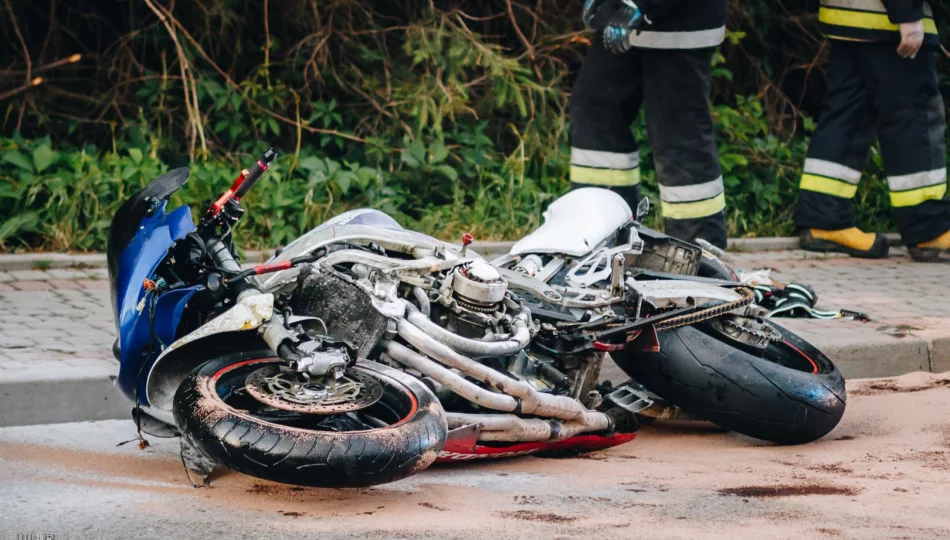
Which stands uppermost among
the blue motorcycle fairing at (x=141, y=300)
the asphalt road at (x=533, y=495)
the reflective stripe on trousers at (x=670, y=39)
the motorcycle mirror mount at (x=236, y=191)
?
the reflective stripe on trousers at (x=670, y=39)

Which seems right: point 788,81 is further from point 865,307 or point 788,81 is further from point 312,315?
point 312,315

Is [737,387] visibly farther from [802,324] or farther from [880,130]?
[880,130]

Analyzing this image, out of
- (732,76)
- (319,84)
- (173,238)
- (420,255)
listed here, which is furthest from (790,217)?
(173,238)

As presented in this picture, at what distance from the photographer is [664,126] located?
755cm

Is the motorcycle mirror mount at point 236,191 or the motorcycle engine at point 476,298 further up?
the motorcycle mirror mount at point 236,191

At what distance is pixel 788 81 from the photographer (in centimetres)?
1181

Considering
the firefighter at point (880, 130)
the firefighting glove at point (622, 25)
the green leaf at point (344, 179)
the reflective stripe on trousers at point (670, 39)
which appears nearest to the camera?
the firefighting glove at point (622, 25)

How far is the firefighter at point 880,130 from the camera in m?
8.71

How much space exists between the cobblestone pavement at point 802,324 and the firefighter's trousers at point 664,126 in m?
0.91

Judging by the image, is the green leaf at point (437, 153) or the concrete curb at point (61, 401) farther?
the green leaf at point (437, 153)

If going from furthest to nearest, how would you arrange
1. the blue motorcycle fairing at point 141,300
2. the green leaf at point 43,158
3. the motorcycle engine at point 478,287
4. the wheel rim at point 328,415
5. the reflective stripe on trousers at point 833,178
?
the reflective stripe on trousers at point 833,178 < the green leaf at point 43,158 < the motorcycle engine at point 478,287 < the blue motorcycle fairing at point 141,300 < the wheel rim at point 328,415

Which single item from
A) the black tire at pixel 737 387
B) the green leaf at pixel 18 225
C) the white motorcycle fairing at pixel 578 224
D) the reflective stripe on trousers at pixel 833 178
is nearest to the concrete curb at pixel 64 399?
the white motorcycle fairing at pixel 578 224

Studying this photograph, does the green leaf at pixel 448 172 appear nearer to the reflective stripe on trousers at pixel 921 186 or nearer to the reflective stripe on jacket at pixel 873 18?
the reflective stripe on jacket at pixel 873 18

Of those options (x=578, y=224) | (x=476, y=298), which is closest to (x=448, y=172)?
(x=578, y=224)
